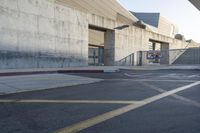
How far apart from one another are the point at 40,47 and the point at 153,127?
58.2 feet

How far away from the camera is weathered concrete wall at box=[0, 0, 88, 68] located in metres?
19.3

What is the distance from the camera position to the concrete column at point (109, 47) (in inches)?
1241

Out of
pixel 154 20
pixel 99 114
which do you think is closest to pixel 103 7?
pixel 154 20

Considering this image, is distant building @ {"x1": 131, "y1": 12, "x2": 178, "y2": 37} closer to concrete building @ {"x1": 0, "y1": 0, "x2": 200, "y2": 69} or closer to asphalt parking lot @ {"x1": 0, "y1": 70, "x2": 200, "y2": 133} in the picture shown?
concrete building @ {"x1": 0, "y1": 0, "x2": 200, "y2": 69}

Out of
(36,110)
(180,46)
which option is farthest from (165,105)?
(180,46)

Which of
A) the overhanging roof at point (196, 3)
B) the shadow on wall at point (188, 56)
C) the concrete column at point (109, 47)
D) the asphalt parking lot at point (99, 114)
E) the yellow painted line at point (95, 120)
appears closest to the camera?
the yellow painted line at point (95, 120)

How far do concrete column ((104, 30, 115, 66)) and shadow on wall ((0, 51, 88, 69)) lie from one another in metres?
5.88

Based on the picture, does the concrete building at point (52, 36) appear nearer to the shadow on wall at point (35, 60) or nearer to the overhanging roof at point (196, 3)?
the shadow on wall at point (35, 60)

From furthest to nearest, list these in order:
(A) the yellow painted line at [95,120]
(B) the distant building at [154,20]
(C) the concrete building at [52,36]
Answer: (B) the distant building at [154,20]
(C) the concrete building at [52,36]
(A) the yellow painted line at [95,120]

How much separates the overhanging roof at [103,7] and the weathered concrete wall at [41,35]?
2082 centimetres

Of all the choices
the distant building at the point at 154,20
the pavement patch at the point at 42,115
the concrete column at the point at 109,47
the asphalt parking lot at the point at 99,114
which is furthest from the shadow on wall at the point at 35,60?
the distant building at the point at 154,20

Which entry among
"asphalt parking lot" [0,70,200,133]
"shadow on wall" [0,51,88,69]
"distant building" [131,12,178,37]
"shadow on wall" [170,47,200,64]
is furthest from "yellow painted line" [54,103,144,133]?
"distant building" [131,12,178,37]

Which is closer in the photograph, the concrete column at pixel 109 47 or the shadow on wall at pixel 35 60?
the shadow on wall at pixel 35 60

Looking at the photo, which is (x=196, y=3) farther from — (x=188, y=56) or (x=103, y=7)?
(x=103, y=7)
